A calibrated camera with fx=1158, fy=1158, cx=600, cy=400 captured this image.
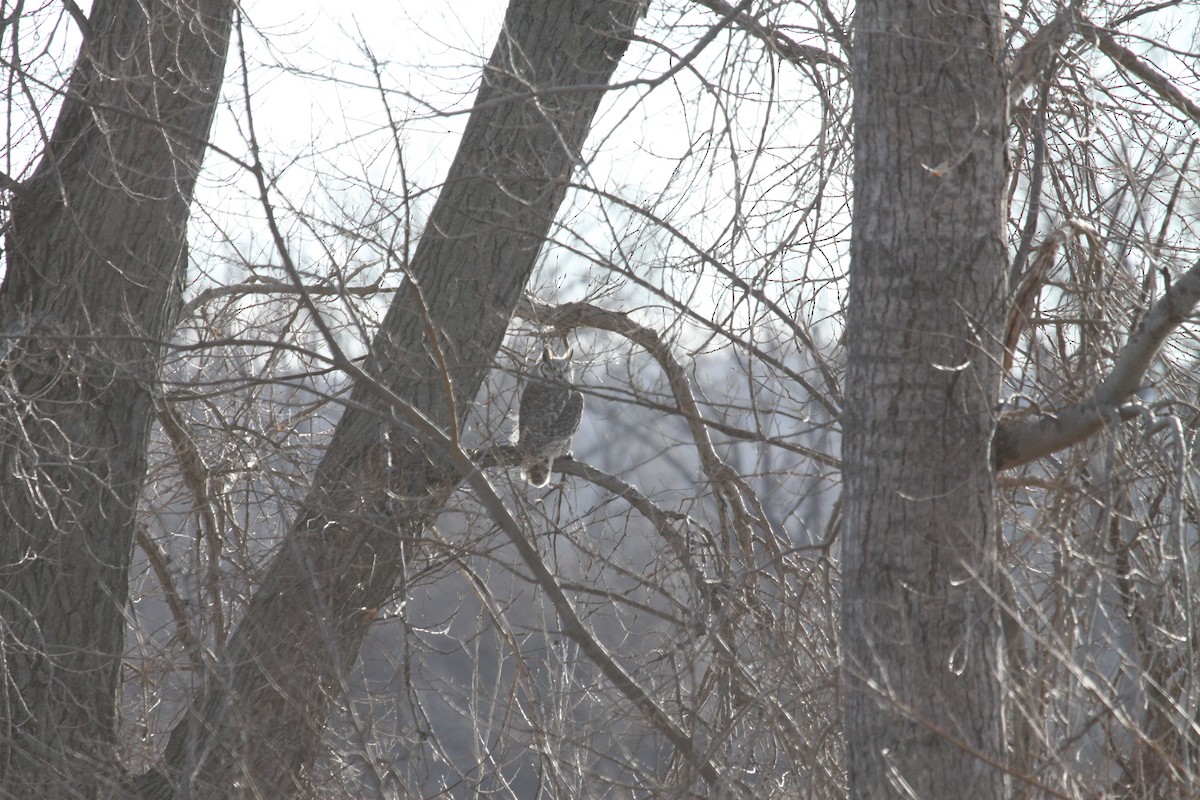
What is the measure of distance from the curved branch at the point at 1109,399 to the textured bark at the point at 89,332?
11.8 feet

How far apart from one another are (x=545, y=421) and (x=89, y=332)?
2434mm

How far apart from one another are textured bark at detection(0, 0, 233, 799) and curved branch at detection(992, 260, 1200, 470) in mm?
3604

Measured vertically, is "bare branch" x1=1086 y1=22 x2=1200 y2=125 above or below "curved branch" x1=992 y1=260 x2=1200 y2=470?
above

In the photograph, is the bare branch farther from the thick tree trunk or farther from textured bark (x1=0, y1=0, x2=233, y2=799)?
textured bark (x1=0, y1=0, x2=233, y2=799)

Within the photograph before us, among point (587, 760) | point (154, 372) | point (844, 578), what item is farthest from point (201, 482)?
point (844, 578)

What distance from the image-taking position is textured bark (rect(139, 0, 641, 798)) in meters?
4.83

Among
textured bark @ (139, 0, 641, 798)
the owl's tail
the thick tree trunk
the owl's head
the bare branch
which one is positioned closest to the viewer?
the thick tree trunk

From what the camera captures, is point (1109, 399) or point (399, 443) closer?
point (1109, 399)

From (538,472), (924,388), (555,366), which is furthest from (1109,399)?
(538,472)

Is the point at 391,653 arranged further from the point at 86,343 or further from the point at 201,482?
the point at 86,343

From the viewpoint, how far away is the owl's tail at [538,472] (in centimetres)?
614

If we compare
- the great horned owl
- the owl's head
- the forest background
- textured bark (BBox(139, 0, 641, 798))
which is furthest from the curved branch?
the great horned owl

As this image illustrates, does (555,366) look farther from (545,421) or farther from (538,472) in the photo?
(538,472)

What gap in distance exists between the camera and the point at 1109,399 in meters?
2.86
